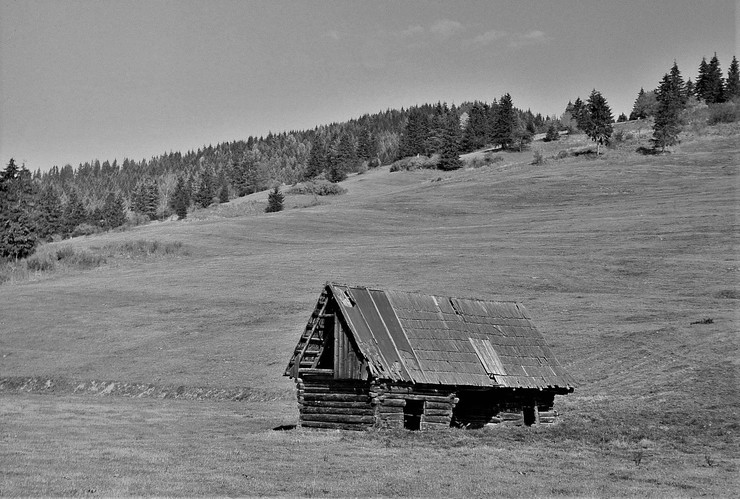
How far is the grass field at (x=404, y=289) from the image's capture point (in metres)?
22.8

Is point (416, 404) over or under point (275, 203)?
under

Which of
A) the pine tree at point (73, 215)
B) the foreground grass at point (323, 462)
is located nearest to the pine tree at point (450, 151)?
the pine tree at point (73, 215)

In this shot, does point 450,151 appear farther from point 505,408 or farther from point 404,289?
point 505,408

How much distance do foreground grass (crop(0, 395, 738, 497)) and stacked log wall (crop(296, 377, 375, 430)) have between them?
1.17 metres

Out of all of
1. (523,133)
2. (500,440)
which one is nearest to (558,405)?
(500,440)

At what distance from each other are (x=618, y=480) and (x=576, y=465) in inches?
110

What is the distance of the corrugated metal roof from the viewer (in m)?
33.4

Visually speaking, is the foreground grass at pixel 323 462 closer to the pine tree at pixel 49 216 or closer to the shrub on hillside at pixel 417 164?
the pine tree at pixel 49 216

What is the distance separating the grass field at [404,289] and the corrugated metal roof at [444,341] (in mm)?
2503

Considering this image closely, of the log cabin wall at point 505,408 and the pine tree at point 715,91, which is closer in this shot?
the log cabin wall at point 505,408

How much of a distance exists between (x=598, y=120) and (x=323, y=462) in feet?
455

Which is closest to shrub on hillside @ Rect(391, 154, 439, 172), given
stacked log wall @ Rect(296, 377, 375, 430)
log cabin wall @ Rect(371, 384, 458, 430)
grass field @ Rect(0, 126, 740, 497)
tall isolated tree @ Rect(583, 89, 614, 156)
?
tall isolated tree @ Rect(583, 89, 614, 156)

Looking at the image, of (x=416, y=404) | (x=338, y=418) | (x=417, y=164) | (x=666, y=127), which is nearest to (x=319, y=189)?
(x=417, y=164)

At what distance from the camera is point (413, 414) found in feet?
115
